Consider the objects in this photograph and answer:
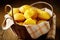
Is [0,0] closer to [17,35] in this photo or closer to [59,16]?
[17,35]

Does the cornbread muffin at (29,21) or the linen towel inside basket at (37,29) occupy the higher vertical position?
the cornbread muffin at (29,21)

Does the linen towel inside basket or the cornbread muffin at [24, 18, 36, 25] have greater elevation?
the cornbread muffin at [24, 18, 36, 25]

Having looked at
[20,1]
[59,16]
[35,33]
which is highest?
[59,16]

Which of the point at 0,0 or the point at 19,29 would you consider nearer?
Answer: the point at 19,29

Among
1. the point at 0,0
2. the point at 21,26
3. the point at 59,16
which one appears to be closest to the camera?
the point at 59,16

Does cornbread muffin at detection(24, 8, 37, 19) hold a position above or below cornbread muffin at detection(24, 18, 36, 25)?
above

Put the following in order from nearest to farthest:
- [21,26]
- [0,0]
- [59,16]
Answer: [59,16], [21,26], [0,0]

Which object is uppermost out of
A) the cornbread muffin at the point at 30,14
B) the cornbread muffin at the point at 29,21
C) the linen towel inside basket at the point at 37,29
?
the cornbread muffin at the point at 30,14

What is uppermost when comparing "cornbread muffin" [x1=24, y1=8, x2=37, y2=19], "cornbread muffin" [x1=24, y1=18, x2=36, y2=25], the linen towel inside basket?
"cornbread muffin" [x1=24, y1=8, x2=37, y2=19]

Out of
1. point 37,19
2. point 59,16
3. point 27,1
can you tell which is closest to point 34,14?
point 37,19

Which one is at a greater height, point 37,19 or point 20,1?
point 37,19
